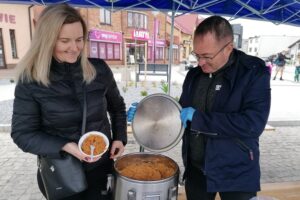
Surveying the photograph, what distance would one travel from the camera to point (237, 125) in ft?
4.68

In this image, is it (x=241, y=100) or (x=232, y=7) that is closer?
(x=241, y=100)

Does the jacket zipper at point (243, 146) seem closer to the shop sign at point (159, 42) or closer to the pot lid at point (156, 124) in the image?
the pot lid at point (156, 124)

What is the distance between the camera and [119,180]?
160cm

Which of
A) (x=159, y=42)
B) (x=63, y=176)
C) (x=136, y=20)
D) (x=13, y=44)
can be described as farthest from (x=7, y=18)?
(x=159, y=42)

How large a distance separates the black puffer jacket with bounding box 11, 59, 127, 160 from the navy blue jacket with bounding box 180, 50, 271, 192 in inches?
24.7

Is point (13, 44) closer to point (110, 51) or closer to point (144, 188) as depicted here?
point (110, 51)

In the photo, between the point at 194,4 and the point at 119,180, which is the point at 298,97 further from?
the point at 119,180

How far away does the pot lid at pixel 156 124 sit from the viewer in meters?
1.81

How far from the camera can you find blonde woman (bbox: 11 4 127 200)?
1464 mm

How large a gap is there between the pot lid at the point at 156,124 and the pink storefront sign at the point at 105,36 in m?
21.2

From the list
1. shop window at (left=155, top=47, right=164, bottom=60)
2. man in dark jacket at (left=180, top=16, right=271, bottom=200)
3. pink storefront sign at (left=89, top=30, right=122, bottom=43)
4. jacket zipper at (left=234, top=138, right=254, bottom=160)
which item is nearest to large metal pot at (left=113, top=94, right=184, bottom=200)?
man in dark jacket at (left=180, top=16, right=271, bottom=200)

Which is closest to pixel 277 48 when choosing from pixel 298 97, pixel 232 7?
pixel 298 97

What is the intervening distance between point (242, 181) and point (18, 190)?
2863 mm

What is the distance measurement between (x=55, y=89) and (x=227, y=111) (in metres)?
0.98
